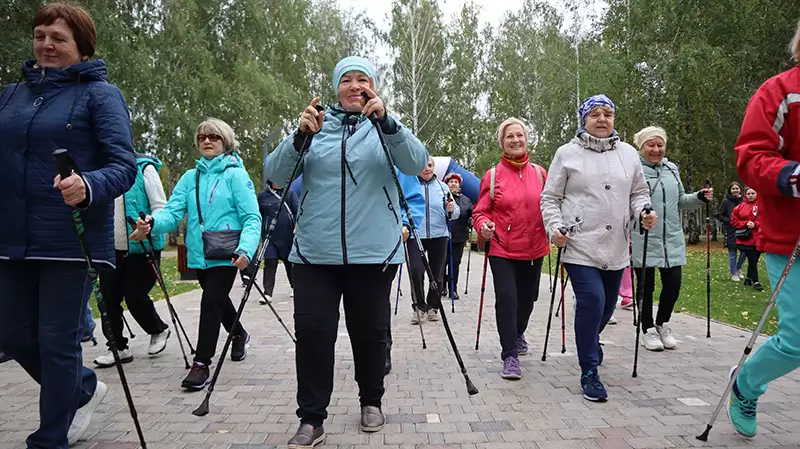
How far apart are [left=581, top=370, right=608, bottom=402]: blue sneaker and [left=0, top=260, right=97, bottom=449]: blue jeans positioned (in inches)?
125

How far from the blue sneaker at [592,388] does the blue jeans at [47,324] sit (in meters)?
3.17

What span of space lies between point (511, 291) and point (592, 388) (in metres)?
1.03

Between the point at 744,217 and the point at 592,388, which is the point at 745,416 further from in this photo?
the point at 744,217

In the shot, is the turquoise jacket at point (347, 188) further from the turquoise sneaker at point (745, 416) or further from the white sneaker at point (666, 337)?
the white sneaker at point (666, 337)

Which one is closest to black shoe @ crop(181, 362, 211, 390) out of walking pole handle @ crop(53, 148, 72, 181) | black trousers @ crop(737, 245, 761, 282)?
walking pole handle @ crop(53, 148, 72, 181)

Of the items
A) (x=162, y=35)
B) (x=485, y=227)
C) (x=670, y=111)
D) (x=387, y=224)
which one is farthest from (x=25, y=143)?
(x=670, y=111)

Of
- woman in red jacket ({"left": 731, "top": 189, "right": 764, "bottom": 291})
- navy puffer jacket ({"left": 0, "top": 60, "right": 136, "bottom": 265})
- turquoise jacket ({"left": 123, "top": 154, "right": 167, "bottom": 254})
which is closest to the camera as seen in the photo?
navy puffer jacket ({"left": 0, "top": 60, "right": 136, "bottom": 265})

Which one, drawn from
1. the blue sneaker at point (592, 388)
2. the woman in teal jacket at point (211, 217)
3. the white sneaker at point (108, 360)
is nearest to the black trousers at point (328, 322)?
the woman in teal jacket at point (211, 217)

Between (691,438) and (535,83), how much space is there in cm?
3328

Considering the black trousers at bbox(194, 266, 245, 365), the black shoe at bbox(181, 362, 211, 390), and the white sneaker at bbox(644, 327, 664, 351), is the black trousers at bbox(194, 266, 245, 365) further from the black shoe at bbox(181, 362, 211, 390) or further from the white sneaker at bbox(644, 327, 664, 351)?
the white sneaker at bbox(644, 327, 664, 351)

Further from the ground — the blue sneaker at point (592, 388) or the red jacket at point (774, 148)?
the red jacket at point (774, 148)

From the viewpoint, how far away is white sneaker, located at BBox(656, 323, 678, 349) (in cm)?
567

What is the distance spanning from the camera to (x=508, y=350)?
15.9ft

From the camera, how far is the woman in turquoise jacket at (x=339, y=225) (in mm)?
3326
